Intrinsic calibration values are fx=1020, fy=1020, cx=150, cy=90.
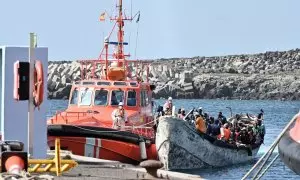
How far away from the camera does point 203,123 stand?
2878cm

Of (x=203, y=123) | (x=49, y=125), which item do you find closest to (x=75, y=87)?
(x=49, y=125)

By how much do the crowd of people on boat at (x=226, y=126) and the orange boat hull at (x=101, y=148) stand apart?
4166 mm

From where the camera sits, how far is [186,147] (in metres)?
28.0

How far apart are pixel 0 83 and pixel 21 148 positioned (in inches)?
158

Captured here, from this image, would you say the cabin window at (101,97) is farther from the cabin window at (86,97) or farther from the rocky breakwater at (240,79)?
the rocky breakwater at (240,79)

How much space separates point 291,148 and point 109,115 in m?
11.6

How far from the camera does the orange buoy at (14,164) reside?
12.0 metres

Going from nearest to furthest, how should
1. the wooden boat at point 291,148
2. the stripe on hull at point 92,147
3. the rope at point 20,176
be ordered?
the rope at point 20,176 < the wooden boat at point 291,148 < the stripe on hull at point 92,147

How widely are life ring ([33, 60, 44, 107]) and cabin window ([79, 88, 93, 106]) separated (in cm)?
1036

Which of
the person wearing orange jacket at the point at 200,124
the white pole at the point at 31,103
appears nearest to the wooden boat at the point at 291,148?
the white pole at the point at 31,103

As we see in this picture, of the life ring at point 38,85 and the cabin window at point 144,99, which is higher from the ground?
the life ring at point 38,85

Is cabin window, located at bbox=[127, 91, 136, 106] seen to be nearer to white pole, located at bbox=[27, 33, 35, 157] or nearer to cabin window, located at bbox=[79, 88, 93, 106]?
cabin window, located at bbox=[79, 88, 93, 106]

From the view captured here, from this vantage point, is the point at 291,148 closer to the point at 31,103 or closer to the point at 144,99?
the point at 31,103

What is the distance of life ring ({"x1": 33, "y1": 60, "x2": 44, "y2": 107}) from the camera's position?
14.3 meters
